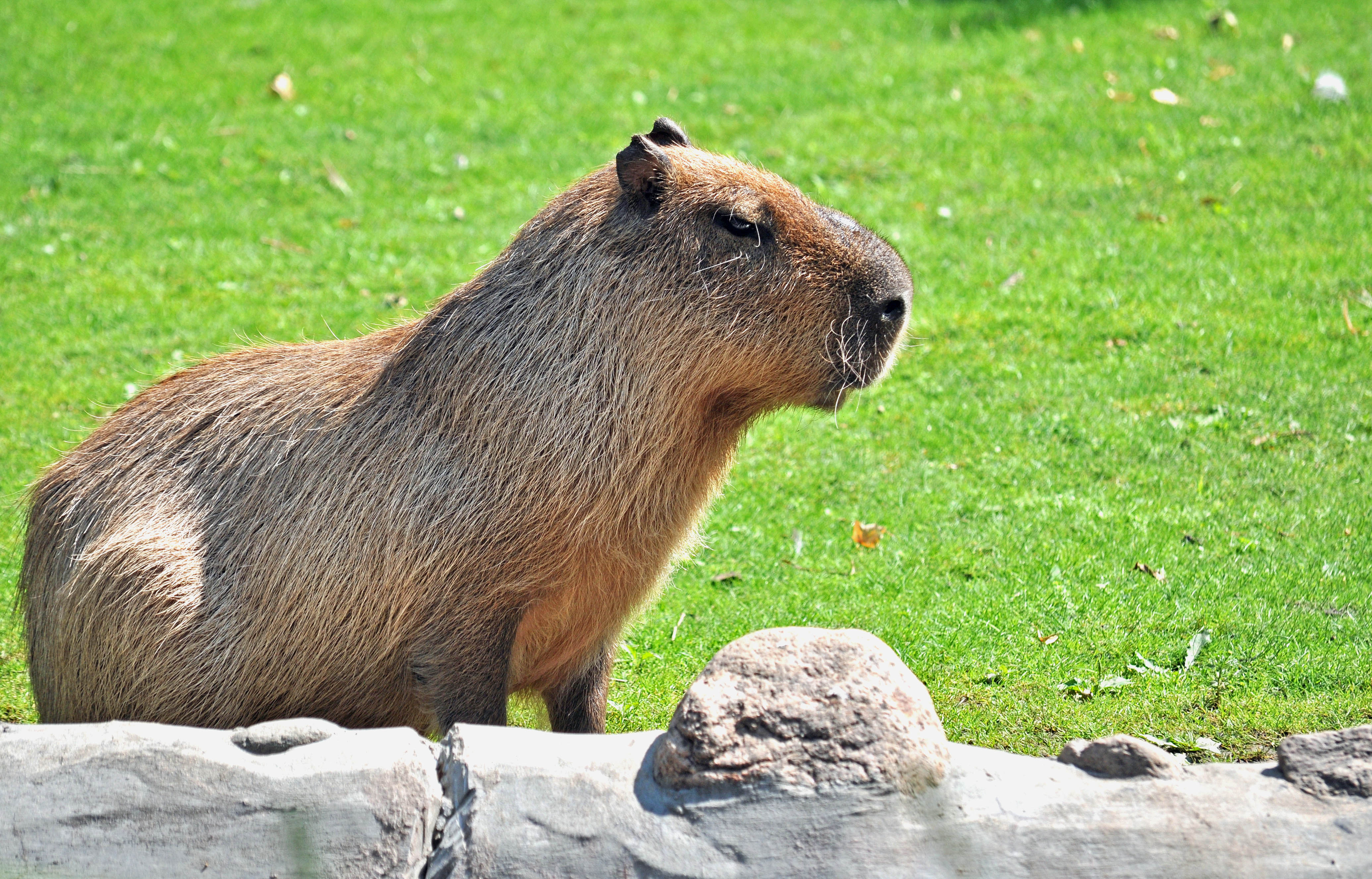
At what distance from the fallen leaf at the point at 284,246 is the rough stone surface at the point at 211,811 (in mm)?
6431

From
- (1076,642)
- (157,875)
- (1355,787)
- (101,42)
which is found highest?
(101,42)

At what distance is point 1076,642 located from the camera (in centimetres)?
504

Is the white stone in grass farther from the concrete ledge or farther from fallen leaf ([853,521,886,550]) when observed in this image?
the concrete ledge

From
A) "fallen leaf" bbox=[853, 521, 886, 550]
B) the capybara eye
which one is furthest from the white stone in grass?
the capybara eye

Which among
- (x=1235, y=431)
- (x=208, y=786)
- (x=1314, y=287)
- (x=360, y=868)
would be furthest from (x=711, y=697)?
(x=1314, y=287)

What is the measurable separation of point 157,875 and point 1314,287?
23.2 feet

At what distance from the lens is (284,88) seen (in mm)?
11438

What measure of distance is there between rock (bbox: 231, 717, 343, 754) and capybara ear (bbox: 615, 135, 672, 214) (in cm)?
172

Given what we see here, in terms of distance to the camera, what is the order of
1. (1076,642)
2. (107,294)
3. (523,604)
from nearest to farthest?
(523,604)
(1076,642)
(107,294)

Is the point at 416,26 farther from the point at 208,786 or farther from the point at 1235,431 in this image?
the point at 208,786

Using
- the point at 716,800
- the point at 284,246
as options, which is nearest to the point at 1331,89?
the point at 284,246

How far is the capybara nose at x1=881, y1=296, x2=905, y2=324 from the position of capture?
3877 millimetres

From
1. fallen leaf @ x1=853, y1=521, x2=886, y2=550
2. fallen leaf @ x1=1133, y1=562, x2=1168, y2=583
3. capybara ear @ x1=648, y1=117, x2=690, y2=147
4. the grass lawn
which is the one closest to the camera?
capybara ear @ x1=648, y1=117, x2=690, y2=147

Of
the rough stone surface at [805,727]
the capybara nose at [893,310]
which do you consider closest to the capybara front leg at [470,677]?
the rough stone surface at [805,727]
